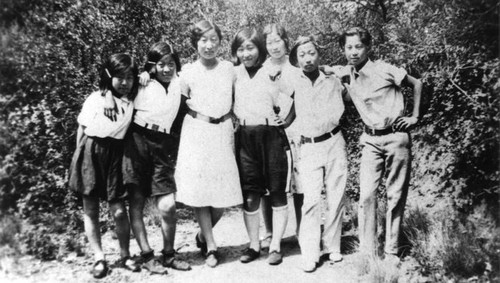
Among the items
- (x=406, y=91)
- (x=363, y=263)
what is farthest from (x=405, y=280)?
(x=406, y=91)

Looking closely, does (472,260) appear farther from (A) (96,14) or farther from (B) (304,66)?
(A) (96,14)

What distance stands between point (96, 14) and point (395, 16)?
3.70m

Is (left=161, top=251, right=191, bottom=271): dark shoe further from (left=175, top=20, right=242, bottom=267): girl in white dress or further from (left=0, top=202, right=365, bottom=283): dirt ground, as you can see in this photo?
(left=175, top=20, right=242, bottom=267): girl in white dress

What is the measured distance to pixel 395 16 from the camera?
5.66 metres

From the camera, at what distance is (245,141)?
13.3ft

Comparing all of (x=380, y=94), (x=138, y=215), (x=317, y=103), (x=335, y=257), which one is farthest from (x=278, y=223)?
(x=380, y=94)

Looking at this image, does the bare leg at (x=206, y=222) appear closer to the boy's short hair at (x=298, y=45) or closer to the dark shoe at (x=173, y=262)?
the dark shoe at (x=173, y=262)

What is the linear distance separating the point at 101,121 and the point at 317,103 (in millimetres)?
1859

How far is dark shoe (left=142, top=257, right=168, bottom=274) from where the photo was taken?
3.85 meters

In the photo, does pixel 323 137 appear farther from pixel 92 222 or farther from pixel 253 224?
pixel 92 222

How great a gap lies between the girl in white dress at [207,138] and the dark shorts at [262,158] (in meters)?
0.09

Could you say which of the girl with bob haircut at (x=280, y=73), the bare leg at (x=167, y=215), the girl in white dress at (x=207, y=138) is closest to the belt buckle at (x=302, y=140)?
the girl with bob haircut at (x=280, y=73)

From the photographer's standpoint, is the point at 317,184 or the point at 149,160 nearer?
the point at 149,160

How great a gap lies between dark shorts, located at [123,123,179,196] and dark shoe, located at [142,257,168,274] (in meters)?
0.59
